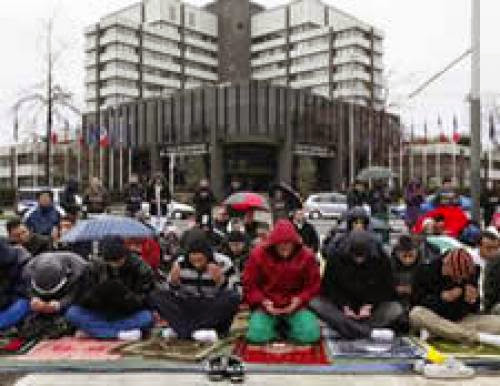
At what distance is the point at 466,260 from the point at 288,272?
5.31 feet

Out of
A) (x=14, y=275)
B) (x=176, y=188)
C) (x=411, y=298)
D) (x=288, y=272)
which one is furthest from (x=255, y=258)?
(x=176, y=188)

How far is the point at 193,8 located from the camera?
94125 millimetres

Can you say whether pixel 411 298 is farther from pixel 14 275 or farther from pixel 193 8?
pixel 193 8

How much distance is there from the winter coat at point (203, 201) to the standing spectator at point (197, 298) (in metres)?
6.80

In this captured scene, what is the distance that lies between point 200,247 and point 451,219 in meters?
5.17

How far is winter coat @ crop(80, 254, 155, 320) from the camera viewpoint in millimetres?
7609

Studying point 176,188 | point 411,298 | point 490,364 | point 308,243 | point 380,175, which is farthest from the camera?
point 176,188

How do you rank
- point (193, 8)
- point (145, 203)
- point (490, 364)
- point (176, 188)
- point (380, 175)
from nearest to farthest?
point (490, 364) → point (145, 203) → point (380, 175) → point (176, 188) → point (193, 8)

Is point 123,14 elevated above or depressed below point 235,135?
above

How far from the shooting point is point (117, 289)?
761 cm

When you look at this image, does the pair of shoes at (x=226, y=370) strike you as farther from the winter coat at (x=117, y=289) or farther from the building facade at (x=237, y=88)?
the building facade at (x=237, y=88)

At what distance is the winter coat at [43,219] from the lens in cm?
1121

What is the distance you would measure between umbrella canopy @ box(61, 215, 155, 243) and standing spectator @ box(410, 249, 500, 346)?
3496 mm

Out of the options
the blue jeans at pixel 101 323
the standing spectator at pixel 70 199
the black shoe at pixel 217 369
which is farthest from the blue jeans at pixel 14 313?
the standing spectator at pixel 70 199
